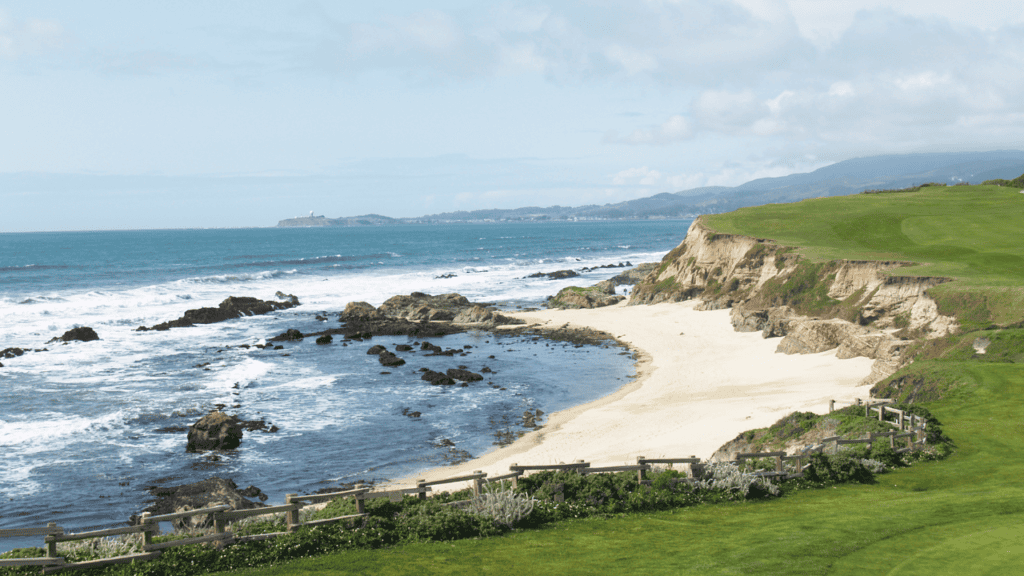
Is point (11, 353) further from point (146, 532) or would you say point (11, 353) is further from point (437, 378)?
point (146, 532)

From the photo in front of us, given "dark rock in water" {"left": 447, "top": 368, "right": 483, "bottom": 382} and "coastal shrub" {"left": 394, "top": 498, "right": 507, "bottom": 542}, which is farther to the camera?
"dark rock in water" {"left": 447, "top": 368, "right": 483, "bottom": 382}

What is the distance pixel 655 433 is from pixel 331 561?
16548 mm

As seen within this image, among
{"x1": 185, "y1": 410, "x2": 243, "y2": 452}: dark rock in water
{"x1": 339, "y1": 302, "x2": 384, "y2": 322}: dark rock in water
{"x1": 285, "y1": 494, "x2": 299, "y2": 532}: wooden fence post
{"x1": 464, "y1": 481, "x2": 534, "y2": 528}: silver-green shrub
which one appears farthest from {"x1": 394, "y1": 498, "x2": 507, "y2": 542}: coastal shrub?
{"x1": 339, "y1": 302, "x2": 384, "y2": 322}: dark rock in water

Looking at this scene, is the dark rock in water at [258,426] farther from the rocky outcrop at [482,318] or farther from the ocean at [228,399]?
the rocky outcrop at [482,318]

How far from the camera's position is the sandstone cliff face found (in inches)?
1312

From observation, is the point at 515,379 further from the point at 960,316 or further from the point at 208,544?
the point at 208,544

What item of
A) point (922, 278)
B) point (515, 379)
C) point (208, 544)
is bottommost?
point (515, 379)

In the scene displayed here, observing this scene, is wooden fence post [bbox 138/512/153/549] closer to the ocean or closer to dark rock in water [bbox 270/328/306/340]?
the ocean

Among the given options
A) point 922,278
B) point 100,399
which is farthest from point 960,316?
point 100,399

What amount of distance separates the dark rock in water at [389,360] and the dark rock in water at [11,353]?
2379 cm

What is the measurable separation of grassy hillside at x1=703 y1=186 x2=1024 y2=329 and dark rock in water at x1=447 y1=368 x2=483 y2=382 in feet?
A: 77.4

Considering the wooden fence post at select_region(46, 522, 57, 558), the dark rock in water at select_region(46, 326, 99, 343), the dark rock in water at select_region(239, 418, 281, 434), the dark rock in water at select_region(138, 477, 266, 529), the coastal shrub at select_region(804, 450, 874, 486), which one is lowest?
the dark rock in water at select_region(239, 418, 281, 434)

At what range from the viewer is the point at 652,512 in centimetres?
1407

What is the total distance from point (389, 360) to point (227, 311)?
2635cm
